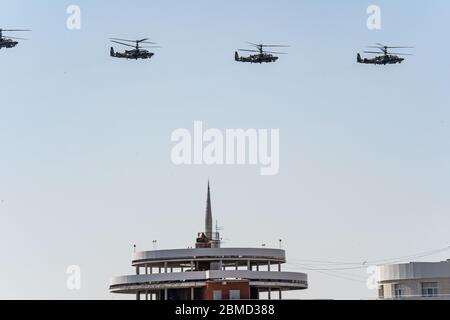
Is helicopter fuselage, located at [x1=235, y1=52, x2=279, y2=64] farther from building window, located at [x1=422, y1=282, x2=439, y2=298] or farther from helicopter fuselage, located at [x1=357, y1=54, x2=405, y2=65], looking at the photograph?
building window, located at [x1=422, y1=282, x2=439, y2=298]

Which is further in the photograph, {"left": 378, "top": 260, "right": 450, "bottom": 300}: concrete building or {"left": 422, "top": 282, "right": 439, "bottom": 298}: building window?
{"left": 422, "top": 282, "right": 439, "bottom": 298}: building window

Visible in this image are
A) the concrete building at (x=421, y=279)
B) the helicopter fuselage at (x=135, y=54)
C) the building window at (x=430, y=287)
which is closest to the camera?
the helicopter fuselage at (x=135, y=54)

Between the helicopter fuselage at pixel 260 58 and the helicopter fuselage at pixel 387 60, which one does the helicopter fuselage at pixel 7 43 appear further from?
the helicopter fuselage at pixel 387 60

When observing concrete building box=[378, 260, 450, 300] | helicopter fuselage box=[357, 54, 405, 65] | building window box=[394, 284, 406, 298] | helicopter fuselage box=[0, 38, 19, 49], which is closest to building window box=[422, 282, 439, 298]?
concrete building box=[378, 260, 450, 300]

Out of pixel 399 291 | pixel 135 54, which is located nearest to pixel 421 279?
pixel 399 291

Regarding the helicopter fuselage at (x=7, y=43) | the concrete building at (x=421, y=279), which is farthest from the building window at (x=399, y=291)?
the helicopter fuselage at (x=7, y=43)

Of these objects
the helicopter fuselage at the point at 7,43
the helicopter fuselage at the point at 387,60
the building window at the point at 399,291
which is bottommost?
the building window at the point at 399,291

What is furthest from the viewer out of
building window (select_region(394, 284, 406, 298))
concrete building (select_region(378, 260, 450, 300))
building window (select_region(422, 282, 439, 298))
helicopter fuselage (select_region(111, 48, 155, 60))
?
building window (select_region(394, 284, 406, 298))

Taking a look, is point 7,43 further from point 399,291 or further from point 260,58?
point 399,291
